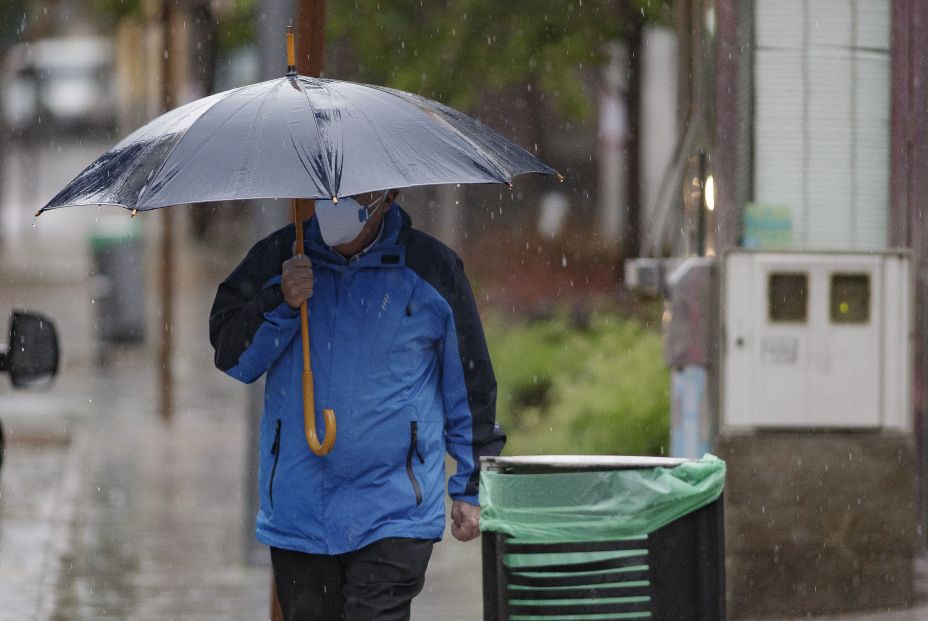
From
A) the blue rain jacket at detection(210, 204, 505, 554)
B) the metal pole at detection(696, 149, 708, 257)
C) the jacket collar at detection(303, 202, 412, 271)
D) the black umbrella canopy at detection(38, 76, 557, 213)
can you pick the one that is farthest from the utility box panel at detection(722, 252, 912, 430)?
the jacket collar at detection(303, 202, 412, 271)

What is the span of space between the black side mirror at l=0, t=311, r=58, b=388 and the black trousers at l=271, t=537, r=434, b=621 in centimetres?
101

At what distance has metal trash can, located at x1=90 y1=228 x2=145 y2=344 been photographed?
18.1m

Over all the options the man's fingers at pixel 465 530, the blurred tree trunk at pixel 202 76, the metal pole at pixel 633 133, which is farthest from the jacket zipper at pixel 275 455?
the blurred tree trunk at pixel 202 76

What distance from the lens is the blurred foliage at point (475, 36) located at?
14.0m

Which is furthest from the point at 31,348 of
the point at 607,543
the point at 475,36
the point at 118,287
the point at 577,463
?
the point at 118,287

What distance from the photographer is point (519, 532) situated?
400cm

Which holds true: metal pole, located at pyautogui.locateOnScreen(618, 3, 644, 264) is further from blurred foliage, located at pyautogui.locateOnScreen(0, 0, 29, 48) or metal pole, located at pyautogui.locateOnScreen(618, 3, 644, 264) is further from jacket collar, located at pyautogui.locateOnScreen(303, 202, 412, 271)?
blurred foliage, located at pyautogui.locateOnScreen(0, 0, 29, 48)

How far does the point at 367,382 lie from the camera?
14.1 ft

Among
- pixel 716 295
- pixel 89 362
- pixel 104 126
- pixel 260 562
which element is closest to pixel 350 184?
pixel 716 295

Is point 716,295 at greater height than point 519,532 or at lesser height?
greater

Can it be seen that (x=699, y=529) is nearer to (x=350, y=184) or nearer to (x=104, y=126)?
(x=350, y=184)

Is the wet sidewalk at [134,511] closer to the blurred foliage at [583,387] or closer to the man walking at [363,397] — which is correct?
the blurred foliage at [583,387]

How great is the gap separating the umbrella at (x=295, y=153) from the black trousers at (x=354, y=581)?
31 centimetres

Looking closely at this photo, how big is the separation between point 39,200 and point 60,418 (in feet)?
89.0
